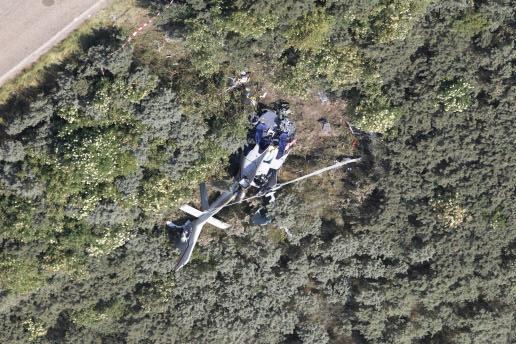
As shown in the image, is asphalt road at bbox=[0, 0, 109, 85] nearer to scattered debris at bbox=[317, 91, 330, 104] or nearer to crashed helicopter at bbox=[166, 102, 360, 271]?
crashed helicopter at bbox=[166, 102, 360, 271]

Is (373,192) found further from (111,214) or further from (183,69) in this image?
(111,214)

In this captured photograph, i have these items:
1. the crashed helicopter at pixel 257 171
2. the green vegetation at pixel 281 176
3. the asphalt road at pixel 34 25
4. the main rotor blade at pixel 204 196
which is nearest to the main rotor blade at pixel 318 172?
the crashed helicopter at pixel 257 171

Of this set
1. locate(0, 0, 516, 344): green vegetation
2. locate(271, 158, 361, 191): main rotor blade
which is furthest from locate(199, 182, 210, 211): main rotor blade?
locate(271, 158, 361, 191): main rotor blade

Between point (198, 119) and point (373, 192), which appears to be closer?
point (198, 119)

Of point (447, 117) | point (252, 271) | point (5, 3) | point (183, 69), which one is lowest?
point (252, 271)

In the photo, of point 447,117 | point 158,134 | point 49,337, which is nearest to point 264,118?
point 158,134

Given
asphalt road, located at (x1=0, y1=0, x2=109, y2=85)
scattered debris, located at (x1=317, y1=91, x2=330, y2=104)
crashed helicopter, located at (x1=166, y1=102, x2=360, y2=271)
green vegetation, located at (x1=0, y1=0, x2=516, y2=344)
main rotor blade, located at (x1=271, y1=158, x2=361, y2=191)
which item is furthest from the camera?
main rotor blade, located at (x1=271, y1=158, x2=361, y2=191)

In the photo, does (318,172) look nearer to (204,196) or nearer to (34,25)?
(204,196)
